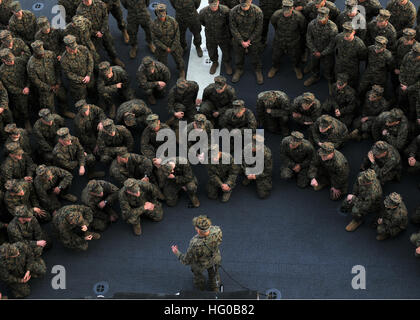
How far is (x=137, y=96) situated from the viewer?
13.1 m

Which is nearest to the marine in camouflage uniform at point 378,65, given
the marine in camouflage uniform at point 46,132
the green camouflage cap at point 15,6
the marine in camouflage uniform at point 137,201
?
the marine in camouflage uniform at point 137,201

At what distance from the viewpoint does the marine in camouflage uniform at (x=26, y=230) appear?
33.5 feet

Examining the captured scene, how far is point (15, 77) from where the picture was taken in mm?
11953

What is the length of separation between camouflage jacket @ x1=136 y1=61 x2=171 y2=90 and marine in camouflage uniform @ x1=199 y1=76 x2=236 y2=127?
94 centimetres

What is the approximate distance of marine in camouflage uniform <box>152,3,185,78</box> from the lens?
12398mm

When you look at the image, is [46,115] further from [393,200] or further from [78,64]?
[393,200]

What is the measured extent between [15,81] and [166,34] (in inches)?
109

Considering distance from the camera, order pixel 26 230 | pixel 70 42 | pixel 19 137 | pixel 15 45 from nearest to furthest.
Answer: pixel 26 230 → pixel 19 137 → pixel 70 42 → pixel 15 45

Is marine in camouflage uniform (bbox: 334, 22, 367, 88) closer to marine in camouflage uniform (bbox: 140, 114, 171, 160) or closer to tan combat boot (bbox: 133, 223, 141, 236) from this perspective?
marine in camouflage uniform (bbox: 140, 114, 171, 160)

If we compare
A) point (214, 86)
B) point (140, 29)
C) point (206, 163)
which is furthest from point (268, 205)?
point (140, 29)

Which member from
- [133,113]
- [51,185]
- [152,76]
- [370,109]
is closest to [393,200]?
[370,109]

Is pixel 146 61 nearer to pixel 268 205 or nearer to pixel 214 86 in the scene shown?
pixel 214 86

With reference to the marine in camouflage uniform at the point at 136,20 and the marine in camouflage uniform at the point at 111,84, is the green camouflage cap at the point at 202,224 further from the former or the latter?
the marine in camouflage uniform at the point at 136,20
